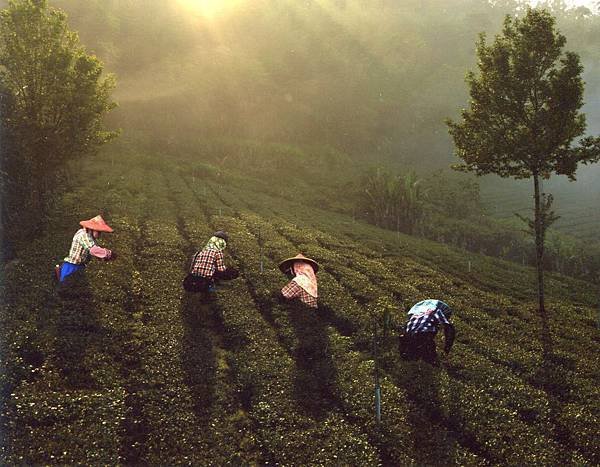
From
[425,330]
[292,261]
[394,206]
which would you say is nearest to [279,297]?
[292,261]

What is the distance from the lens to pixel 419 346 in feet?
38.3

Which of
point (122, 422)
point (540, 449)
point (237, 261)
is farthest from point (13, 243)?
point (540, 449)

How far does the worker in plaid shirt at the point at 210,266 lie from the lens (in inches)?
575

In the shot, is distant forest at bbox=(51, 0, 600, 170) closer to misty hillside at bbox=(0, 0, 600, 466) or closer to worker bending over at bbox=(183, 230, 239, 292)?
misty hillside at bbox=(0, 0, 600, 466)

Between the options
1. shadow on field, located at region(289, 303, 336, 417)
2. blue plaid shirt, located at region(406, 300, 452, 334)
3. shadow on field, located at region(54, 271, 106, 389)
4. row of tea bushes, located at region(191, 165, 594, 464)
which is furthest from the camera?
blue plaid shirt, located at region(406, 300, 452, 334)

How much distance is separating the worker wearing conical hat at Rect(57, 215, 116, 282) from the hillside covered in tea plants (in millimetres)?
783

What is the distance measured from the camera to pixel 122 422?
9.09m

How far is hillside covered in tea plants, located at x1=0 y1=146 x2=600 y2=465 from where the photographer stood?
8.85 metres

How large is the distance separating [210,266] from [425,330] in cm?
715

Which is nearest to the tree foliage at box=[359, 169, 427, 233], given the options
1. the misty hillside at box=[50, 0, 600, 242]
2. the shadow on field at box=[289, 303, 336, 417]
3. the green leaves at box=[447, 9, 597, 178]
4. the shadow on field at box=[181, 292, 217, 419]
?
the misty hillside at box=[50, 0, 600, 242]

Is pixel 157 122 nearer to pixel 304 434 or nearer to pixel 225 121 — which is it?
pixel 225 121

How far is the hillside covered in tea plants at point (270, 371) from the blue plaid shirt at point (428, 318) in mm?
1334

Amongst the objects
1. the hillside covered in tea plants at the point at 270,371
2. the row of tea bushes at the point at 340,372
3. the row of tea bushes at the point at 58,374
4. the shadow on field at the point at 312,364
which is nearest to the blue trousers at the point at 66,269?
the row of tea bushes at the point at 58,374

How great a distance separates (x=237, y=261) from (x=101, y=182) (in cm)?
1771
